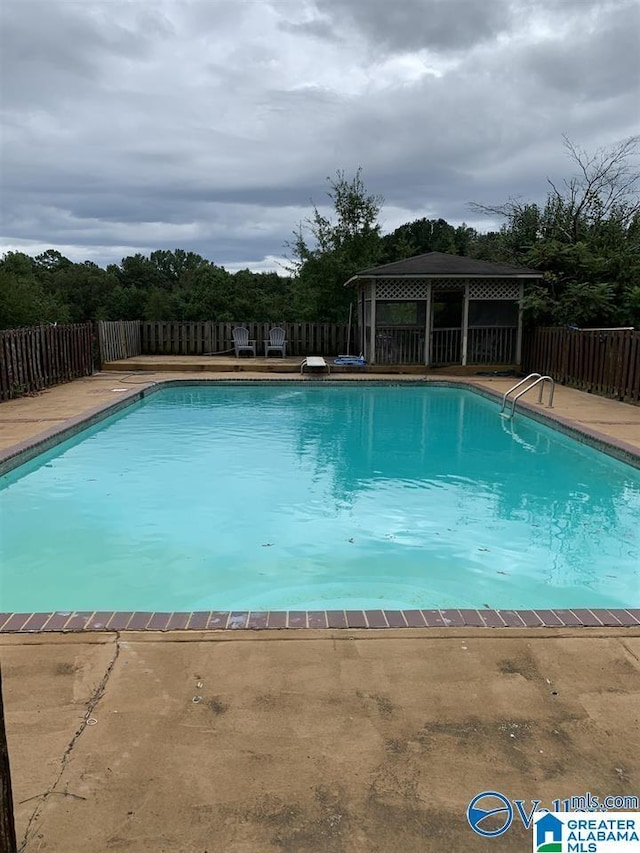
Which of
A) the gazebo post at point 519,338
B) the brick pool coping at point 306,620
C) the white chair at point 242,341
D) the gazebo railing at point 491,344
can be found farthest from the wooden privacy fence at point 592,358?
the brick pool coping at point 306,620

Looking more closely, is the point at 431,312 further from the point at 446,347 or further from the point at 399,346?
the point at 399,346

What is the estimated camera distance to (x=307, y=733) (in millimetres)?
2096

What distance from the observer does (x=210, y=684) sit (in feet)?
7.80

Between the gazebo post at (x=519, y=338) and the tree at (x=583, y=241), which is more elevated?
the tree at (x=583, y=241)

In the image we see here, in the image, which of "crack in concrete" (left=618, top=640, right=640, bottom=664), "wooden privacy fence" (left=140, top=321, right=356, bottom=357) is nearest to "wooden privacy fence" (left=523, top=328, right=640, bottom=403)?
"wooden privacy fence" (left=140, top=321, right=356, bottom=357)

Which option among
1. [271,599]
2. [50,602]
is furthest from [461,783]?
[50,602]

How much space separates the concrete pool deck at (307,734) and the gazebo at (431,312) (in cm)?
1283

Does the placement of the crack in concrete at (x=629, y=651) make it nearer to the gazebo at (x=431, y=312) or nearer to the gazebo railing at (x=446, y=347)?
the gazebo at (x=431, y=312)

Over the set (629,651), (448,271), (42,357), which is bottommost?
(629,651)

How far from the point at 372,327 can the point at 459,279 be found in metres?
2.38

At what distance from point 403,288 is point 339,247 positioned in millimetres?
6644

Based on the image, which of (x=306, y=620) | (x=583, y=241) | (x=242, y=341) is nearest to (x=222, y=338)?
(x=242, y=341)

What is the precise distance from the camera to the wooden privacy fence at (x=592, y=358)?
34.1ft

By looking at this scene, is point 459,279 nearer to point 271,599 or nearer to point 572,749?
point 271,599
